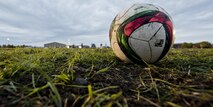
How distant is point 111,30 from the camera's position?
3.84 meters

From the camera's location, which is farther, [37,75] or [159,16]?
[159,16]

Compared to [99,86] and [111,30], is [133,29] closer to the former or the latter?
[111,30]

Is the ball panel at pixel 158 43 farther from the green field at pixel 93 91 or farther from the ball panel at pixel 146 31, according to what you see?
the green field at pixel 93 91

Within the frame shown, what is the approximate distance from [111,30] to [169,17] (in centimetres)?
98

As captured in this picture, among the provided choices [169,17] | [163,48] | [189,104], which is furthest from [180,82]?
[169,17]

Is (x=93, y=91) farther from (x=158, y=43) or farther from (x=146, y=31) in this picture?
(x=158, y=43)

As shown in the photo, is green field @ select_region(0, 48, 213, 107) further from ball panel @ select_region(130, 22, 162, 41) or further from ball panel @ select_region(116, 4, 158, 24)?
ball panel @ select_region(116, 4, 158, 24)

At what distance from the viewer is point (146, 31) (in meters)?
3.32

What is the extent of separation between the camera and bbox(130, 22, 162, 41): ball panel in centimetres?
333

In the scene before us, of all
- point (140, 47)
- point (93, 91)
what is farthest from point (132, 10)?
point (93, 91)

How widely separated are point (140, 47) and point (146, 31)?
0.84ft

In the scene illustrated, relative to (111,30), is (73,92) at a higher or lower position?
lower

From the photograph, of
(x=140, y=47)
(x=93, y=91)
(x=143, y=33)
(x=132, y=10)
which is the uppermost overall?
(x=132, y=10)

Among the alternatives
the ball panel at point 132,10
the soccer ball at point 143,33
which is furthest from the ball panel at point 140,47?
the ball panel at point 132,10
